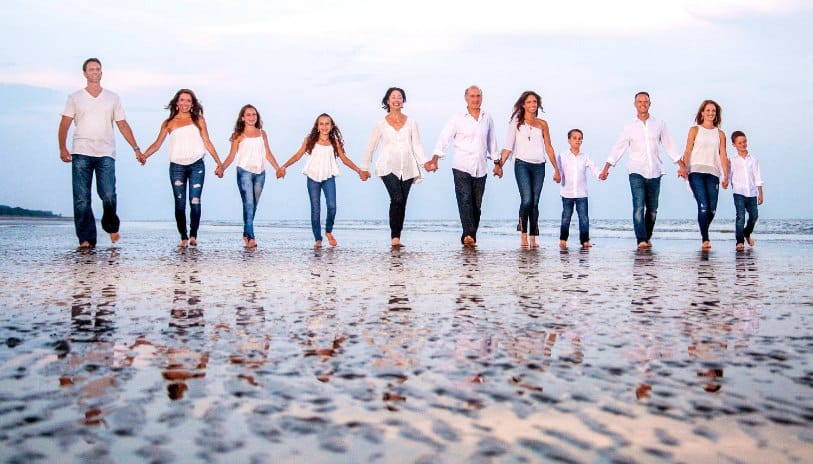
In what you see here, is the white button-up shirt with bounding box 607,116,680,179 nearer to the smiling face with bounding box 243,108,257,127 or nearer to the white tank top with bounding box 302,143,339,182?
the white tank top with bounding box 302,143,339,182

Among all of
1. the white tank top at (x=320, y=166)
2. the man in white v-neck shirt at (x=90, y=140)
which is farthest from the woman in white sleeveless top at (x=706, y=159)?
the man in white v-neck shirt at (x=90, y=140)

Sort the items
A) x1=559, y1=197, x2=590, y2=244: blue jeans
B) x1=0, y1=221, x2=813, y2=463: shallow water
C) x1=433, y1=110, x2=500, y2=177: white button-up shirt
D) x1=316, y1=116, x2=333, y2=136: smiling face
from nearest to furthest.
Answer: x1=0, y1=221, x2=813, y2=463: shallow water, x1=433, y1=110, x2=500, y2=177: white button-up shirt, x1=316, y1=116, x2=333, y2=136: smiling face, x1=559, y1=197, x2=590, y2=244: blue jeans

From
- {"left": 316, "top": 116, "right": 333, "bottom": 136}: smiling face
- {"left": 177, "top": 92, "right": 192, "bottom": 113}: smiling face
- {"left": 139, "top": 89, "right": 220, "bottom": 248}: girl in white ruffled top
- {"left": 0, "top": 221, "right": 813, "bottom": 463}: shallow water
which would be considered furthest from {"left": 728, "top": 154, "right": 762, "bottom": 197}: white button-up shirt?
{"left": 177, "top": 92, "right": 192, "bottom": 113}: smiling face

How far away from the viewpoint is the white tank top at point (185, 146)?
501 inches

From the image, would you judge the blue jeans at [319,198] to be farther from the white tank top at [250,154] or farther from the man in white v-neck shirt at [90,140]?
the man in white v-neck shirt at [90,140]

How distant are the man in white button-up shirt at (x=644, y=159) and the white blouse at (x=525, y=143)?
1247 mm

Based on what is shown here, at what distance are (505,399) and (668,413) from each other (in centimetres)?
43

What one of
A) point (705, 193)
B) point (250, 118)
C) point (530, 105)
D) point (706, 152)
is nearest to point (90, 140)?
point (250, 118)

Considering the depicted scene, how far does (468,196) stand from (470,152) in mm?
629

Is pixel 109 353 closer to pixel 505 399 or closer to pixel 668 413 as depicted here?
pixel 505 399

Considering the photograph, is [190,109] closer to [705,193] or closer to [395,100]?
[395,100]

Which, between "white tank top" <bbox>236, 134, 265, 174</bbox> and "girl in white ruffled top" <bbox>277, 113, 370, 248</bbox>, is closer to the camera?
"girl in white ruffled top" <bbox>277, 113, 370, 248</bbox>

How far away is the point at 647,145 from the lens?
12.9m

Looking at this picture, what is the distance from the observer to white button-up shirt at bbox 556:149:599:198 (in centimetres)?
1420
